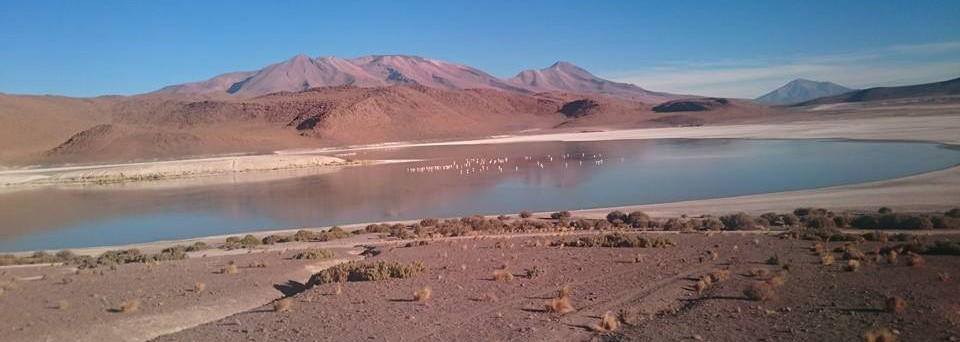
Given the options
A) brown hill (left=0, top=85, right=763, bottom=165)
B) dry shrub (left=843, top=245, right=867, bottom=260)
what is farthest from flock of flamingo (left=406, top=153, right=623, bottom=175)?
brown hill (left=0, top=85, right=763, bottom=165)

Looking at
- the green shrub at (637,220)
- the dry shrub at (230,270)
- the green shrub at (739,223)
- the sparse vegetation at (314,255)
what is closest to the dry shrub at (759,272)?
the green shrub at (739,223)

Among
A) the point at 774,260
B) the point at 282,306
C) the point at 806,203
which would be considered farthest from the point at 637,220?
the point at 282,306

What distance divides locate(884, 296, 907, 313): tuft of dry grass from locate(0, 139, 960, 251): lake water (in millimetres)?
17981

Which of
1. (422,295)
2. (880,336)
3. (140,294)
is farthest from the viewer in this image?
(140,294)

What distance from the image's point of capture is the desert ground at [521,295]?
750 cm

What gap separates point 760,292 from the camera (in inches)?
327

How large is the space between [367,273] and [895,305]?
23.7 ft

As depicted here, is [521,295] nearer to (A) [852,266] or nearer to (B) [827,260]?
(A) [852,266]

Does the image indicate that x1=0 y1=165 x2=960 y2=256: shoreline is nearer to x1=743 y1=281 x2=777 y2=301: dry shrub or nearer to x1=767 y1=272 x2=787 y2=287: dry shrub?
x1=767 y1=272 x2=787 y2=287: dry shrub

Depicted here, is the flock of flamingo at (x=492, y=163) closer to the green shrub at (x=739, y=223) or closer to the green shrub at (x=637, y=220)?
the green shrub at (x=637, y=220)

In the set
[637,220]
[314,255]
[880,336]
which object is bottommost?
[637,220]

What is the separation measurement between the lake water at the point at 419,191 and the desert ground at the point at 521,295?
1069 centimetres

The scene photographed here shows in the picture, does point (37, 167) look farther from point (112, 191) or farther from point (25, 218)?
point (25, 218)

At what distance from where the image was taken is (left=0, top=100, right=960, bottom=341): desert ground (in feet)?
24.6
